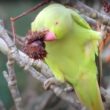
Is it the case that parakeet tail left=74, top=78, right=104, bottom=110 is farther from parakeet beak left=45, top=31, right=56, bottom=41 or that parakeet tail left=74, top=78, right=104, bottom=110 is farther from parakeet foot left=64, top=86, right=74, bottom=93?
parakeet beak left=45, top=31, right=56, bottom=41

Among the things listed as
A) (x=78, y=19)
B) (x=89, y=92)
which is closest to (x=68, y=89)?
(x=89, y=92)

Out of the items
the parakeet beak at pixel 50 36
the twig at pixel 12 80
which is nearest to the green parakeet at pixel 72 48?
the parakeet beak at pixel 50 36

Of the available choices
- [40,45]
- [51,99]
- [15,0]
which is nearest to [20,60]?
[40,45]

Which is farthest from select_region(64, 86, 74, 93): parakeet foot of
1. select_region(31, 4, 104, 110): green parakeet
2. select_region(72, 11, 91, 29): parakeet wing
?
select_region(72, 11, 91, 29): parakeet wing

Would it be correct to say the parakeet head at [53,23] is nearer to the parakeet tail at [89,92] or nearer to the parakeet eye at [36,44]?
the parakeet eye at [36,44]

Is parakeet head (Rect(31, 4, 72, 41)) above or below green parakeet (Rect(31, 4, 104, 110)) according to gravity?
above

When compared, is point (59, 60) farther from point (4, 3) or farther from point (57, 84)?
point (4, 3)
